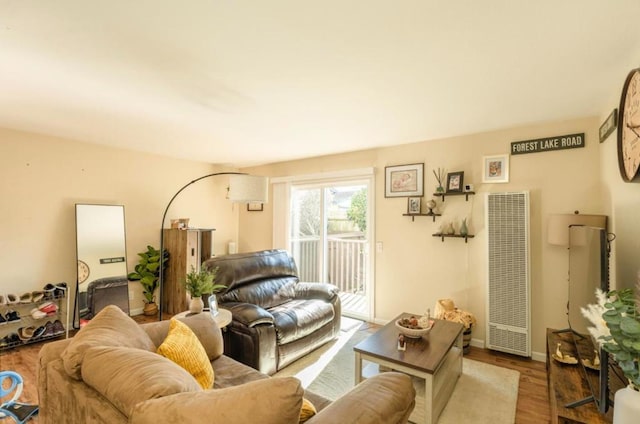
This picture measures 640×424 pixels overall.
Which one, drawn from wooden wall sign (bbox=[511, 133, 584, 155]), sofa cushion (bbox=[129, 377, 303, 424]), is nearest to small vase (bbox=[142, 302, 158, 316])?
sofa cushion (bbox=[129, 377, 303, 424])

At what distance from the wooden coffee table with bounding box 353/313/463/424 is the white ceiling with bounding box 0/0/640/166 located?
191cm

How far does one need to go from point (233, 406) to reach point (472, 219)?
3.20 m

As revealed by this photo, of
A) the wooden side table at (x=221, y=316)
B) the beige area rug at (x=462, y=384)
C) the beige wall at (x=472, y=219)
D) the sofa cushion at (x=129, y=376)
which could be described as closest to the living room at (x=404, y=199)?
the beige wall at (x=472, y=219)

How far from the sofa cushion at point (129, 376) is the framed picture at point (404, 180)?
3200 millimetres

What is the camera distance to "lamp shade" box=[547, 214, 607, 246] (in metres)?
2.39

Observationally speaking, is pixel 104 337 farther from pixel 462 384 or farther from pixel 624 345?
pixel 462 384

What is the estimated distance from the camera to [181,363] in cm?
147

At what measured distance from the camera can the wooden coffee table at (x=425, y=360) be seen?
6.21 feet

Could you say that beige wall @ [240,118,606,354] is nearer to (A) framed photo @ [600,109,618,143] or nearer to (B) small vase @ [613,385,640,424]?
(A) framed photo @ [600,109,618,143]

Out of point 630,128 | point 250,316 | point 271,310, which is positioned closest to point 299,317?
point 271,310

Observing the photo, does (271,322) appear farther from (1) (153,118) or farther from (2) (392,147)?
(2) (392,147)

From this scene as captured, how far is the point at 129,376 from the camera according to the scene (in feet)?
3.36

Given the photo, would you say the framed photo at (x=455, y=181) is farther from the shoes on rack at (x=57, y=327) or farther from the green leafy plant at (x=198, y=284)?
the shoes on rack at (x=57, y=327)

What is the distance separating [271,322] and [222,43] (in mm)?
2103
